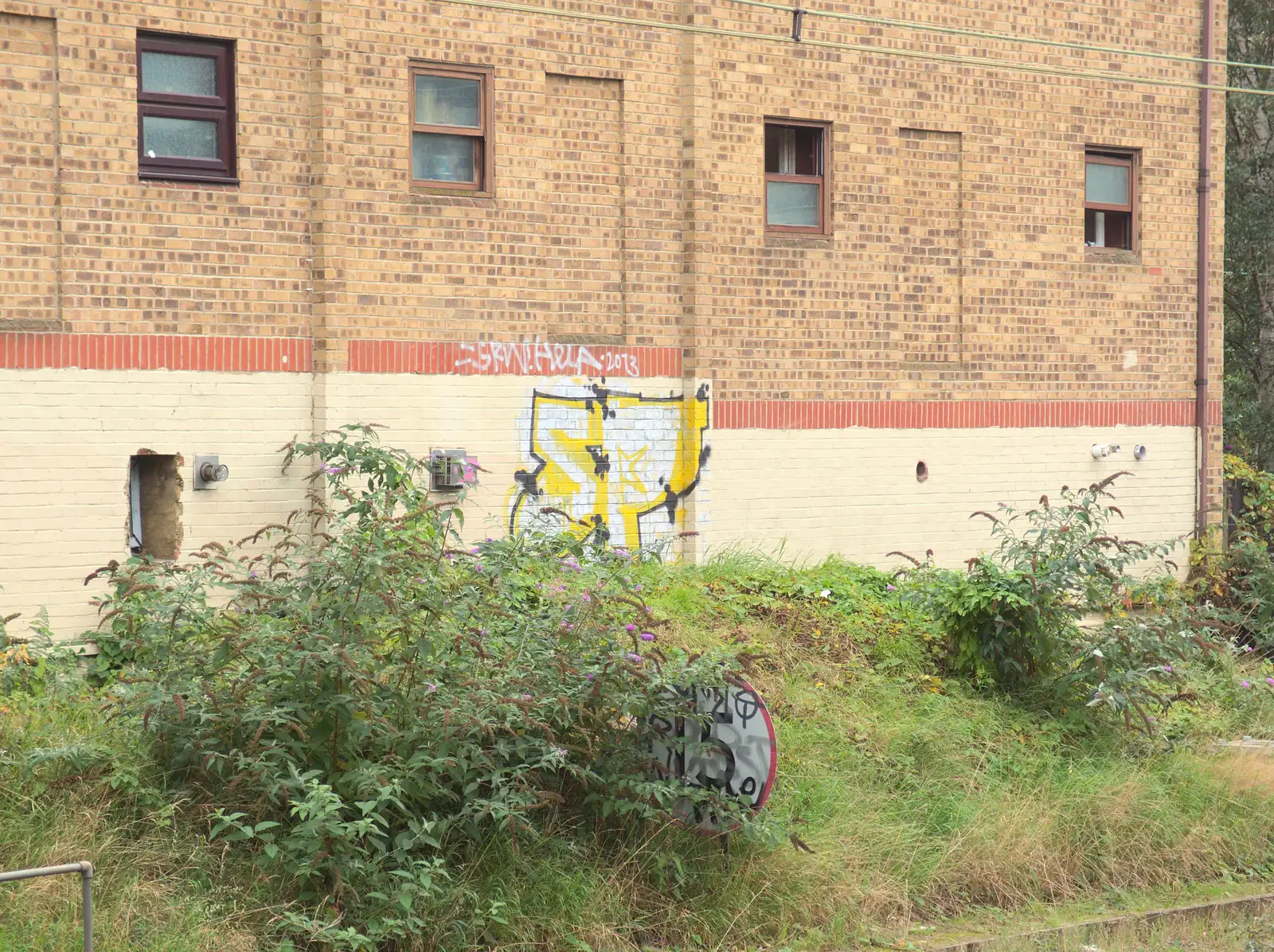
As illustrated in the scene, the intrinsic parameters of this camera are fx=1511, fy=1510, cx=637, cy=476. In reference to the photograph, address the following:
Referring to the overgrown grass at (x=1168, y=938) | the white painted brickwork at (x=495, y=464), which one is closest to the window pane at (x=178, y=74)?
the white painted brickwork at (x=495, y=464)

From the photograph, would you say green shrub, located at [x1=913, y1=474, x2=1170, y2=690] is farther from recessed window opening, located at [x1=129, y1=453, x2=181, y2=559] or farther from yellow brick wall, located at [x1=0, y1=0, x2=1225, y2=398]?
recessed window opening, located at [x1=129, y1=453, x2=181, y2=559]

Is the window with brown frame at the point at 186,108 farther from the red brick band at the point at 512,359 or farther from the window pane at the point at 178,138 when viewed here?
the red brick band at the point at 512,359

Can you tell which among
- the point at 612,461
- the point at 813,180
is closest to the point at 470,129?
the point at 612,461

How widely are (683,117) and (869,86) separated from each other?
2083 millimetres

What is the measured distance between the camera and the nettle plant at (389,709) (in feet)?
22.0

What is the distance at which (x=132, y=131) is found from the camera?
1118 centimetres

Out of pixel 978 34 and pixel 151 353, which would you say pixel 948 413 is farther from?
pixel 151 353

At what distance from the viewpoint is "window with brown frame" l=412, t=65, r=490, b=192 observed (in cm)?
1245

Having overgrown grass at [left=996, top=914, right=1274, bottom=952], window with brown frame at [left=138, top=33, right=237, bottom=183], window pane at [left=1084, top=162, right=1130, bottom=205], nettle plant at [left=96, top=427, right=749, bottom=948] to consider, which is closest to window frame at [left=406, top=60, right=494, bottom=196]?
window with brown frame at [left=138, top=33, right=237, bottom=183]

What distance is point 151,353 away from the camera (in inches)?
445

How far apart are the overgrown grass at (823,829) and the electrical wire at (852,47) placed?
15.6 ft

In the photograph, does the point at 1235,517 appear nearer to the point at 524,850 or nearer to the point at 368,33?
the point at 368,33

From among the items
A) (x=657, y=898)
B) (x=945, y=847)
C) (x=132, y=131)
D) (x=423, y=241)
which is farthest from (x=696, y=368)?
(x=657, y=898)

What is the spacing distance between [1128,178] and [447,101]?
765cm
